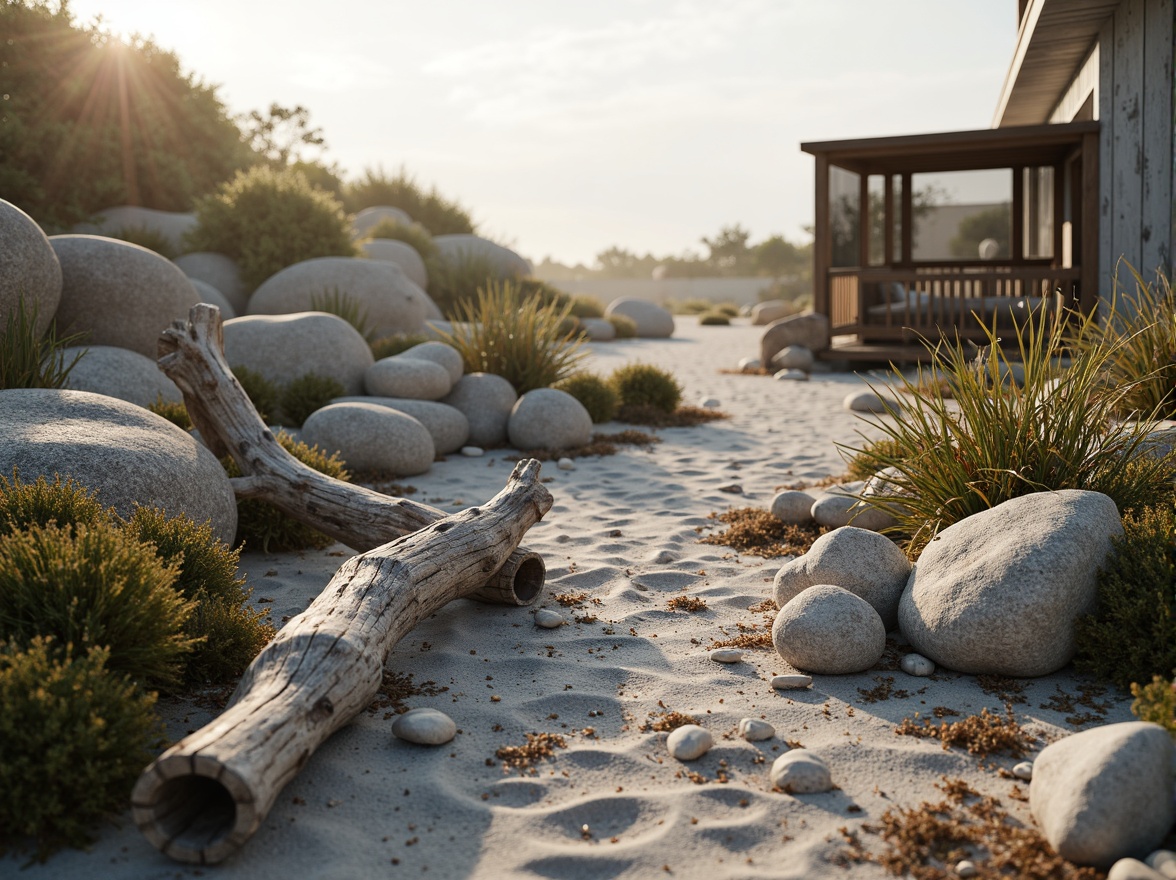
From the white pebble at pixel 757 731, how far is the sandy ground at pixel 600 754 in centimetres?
3

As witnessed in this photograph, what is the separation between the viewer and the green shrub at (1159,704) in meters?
2.63

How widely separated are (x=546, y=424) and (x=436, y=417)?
97 centimetres

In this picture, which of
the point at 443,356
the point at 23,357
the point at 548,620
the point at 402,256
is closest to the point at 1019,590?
the point at 548,620

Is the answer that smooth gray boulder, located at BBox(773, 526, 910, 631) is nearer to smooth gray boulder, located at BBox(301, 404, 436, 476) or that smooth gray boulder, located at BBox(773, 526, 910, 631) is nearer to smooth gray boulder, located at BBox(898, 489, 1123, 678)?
smooth gray boulder, located at BBox(898, 489, 1123, 678)

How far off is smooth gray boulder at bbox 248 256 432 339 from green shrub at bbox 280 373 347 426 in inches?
157

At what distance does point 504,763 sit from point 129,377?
481 cm

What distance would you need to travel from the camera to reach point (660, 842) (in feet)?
8.32

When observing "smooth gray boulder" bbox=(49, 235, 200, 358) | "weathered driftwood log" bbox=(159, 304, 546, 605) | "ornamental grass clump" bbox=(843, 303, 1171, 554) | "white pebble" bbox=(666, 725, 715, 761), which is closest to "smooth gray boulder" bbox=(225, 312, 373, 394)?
"smooth gray boulder" bbox=(49, 235, 200, 358)

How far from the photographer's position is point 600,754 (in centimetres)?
301

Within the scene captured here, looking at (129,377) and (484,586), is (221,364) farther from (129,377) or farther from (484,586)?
(484,586)

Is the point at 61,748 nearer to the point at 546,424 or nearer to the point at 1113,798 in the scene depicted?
the point at 1113,798

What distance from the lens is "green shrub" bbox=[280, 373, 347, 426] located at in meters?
7.93

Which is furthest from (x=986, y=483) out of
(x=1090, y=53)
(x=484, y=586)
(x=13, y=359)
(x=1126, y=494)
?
(x=1090, y=53)

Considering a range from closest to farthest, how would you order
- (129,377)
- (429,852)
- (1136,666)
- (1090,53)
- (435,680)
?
(429,852)
(1136,666)
(435,680)
(129,377)
(1090,53)
